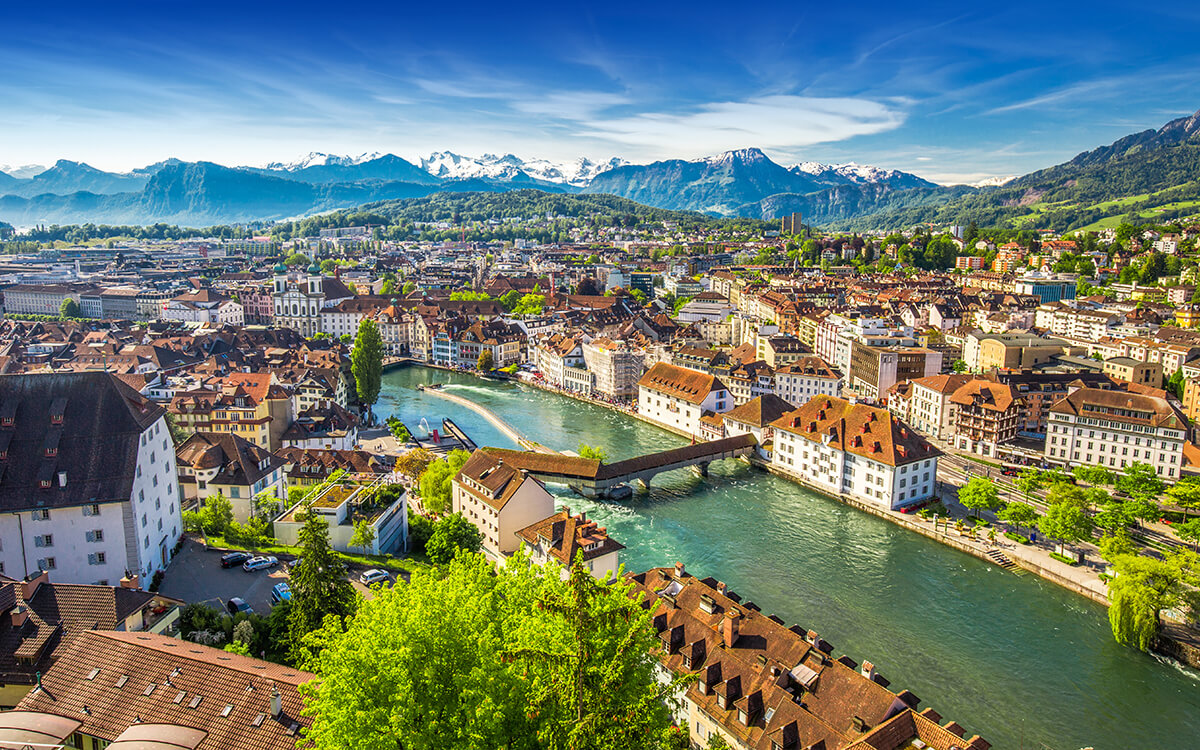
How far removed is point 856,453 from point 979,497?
198 inches

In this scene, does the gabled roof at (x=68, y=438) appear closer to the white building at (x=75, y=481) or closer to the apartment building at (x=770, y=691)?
the white building at (x=75, y=481)

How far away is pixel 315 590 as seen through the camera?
15.8 meters

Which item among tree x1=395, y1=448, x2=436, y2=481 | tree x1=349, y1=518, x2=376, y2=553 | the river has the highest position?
tree x1=349, y1=518, x2=376, y2=553

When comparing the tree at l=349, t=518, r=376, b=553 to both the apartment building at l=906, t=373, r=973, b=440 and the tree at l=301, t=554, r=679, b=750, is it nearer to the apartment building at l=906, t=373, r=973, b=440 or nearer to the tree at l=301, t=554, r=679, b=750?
the tree at l=301, t=554, r=679, b=750

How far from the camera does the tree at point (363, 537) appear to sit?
22.8 meters

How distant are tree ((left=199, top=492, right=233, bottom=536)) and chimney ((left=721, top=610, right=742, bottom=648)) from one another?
15.5 metres

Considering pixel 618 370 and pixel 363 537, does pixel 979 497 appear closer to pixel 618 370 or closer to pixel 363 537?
pixel 363 537

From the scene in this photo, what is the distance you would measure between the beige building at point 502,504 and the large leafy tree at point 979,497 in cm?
1605

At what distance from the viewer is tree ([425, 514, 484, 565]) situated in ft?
77.6

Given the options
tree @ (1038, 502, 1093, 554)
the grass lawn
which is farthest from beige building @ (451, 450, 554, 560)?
tree @ (1038, 502, 1093, 554)

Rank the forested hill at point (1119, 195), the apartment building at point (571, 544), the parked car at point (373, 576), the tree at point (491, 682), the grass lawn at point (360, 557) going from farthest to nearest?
1. the forested hill at point (1119, 195)
2. the apartment building at point (571, 544)
3. the grass lawn at point (360, 557)
4. the parked car at point (373, 576)
5. the tree at point (491, 682)

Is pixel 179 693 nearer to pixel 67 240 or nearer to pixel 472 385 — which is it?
pixel 472 385

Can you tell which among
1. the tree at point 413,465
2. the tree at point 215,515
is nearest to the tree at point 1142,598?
the tree at point 413,465

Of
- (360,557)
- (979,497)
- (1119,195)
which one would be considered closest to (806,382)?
(979,497)
